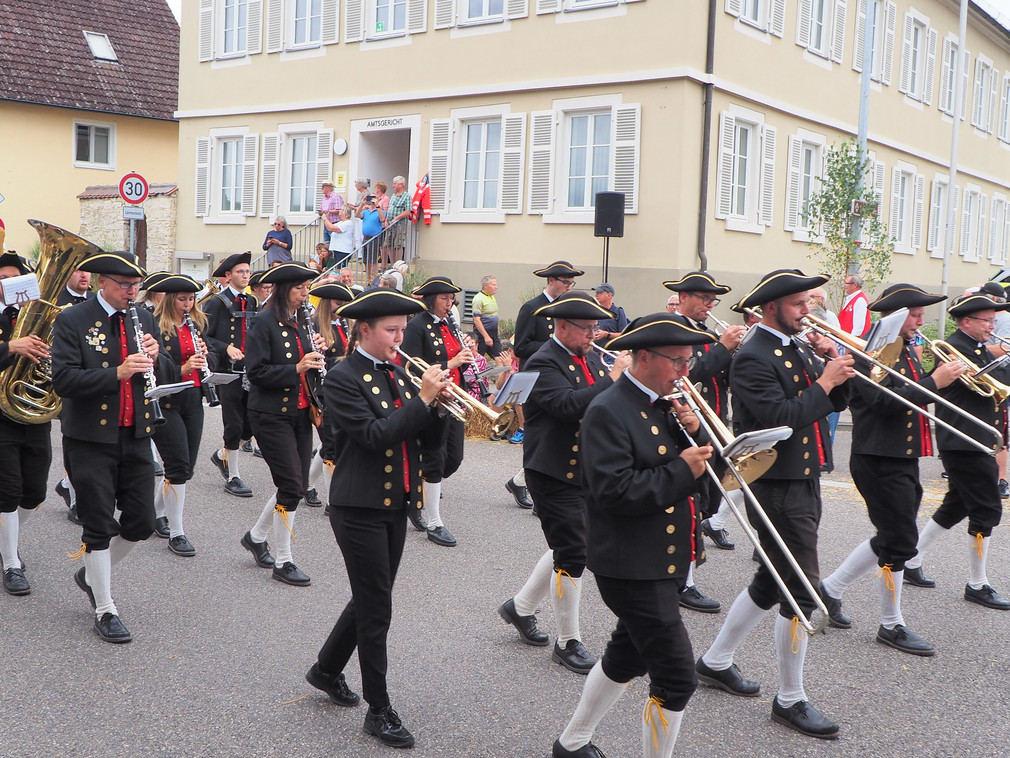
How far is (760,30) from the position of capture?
797 inches

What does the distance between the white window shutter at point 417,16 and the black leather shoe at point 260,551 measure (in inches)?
643

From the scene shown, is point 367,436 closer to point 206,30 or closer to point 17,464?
point 17,464

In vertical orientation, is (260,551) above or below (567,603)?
below

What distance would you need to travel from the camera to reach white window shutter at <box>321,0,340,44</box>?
23109mm

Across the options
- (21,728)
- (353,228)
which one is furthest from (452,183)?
(21,728)

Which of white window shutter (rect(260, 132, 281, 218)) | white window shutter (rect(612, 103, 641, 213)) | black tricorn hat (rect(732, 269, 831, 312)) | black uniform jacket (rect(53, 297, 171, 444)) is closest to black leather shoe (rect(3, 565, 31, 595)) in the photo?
black uniform jacket (rect(53, 297, 171, 444))

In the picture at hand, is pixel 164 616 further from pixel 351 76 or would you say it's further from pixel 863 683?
pixel 351 76

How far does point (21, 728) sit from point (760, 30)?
62.0ft

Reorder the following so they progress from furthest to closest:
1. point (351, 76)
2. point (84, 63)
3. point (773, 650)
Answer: point (84, 63) → point (351, 76) → point (773, 650)

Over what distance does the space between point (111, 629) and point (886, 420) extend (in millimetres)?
4557

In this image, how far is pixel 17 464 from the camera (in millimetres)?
6715

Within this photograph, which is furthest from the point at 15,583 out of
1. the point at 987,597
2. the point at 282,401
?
the point at 987,597

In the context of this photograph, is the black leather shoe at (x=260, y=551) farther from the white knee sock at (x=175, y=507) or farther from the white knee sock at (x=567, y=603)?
the white knee sock at (x=567, y=603)

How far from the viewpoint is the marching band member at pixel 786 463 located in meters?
5.03
